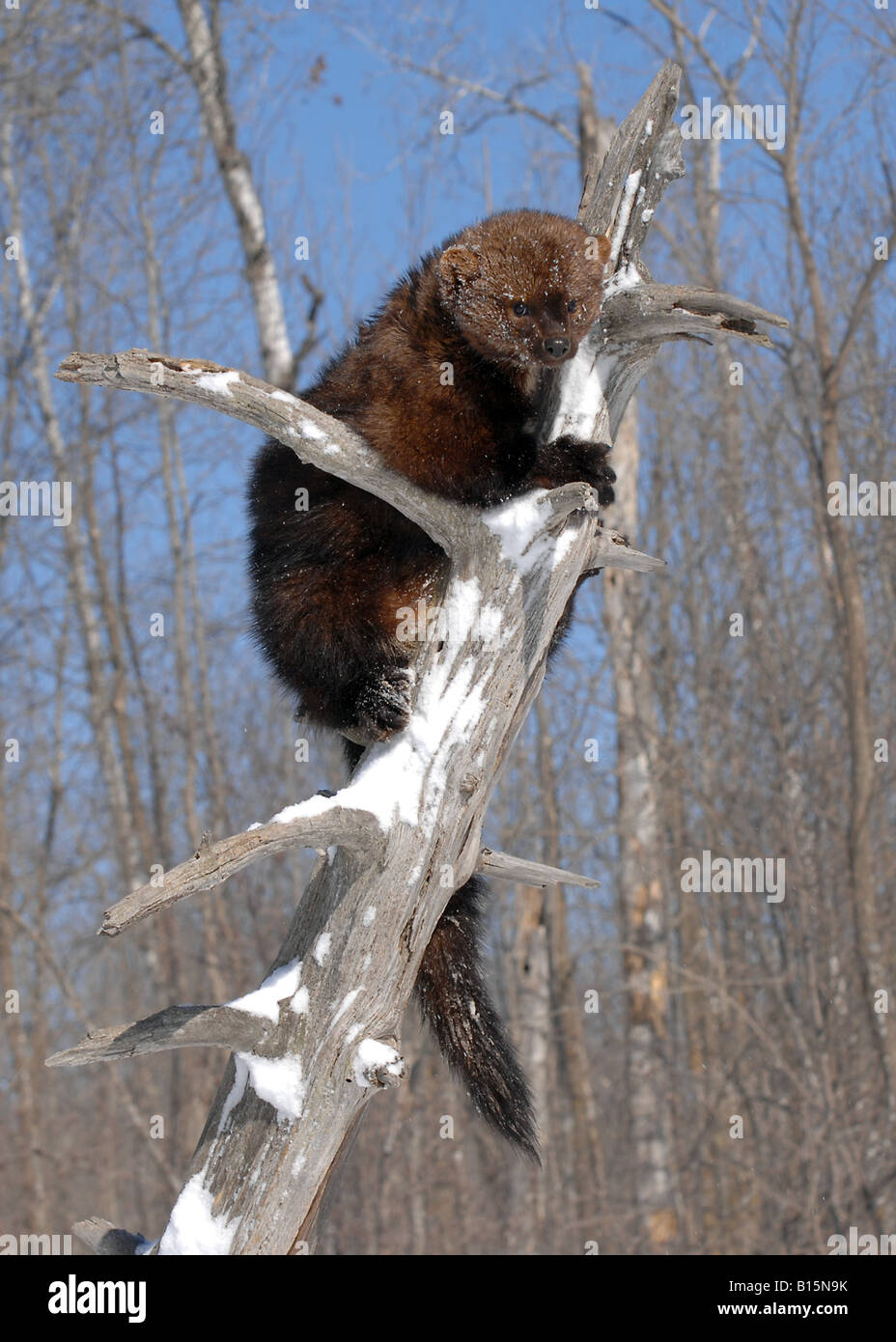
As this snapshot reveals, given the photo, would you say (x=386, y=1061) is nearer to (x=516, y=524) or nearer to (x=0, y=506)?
(x=516, y=524)

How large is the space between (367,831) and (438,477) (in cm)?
97

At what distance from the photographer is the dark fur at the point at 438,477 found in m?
3.12

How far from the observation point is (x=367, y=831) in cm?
278

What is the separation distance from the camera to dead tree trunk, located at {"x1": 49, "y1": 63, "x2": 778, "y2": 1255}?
8.62ft

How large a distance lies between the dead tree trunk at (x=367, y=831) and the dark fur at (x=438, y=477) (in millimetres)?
136

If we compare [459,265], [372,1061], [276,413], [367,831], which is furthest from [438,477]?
[372,1061]

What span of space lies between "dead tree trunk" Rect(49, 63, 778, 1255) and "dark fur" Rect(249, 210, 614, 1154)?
136 millimetres

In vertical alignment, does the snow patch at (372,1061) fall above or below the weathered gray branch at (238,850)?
below

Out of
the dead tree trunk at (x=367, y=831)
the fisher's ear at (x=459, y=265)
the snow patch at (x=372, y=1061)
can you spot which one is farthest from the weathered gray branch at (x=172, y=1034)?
the fisher's ear at (x=459, y=265)

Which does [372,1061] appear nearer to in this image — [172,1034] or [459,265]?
[172,1034]

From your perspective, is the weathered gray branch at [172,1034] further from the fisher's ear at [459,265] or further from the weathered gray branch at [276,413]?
the fisher's ear at [459,265]

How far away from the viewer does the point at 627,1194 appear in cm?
1128

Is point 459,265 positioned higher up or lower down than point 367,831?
higher up

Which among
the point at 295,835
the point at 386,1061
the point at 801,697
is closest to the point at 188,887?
the point at 295,835
